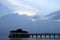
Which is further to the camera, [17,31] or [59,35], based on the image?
[59,35]

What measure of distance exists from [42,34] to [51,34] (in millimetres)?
6963

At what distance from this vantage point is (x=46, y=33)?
148m

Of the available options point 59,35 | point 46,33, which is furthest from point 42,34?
point 59,35

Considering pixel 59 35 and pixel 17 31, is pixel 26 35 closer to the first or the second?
pixel 17 31

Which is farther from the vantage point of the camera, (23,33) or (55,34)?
(55,34)

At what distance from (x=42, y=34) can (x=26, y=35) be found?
2308 cm

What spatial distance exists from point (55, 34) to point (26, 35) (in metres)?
30.0

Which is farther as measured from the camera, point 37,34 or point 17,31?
point 37,34

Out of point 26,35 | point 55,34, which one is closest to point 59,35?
point 55,34

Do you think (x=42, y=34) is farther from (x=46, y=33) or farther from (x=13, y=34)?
(x=13, y=34)

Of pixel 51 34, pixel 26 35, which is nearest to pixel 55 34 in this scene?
pixel 51 34

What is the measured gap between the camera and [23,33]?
12656 cm

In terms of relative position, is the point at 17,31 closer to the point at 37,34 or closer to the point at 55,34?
the point at 37,34

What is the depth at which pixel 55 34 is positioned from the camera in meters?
148
